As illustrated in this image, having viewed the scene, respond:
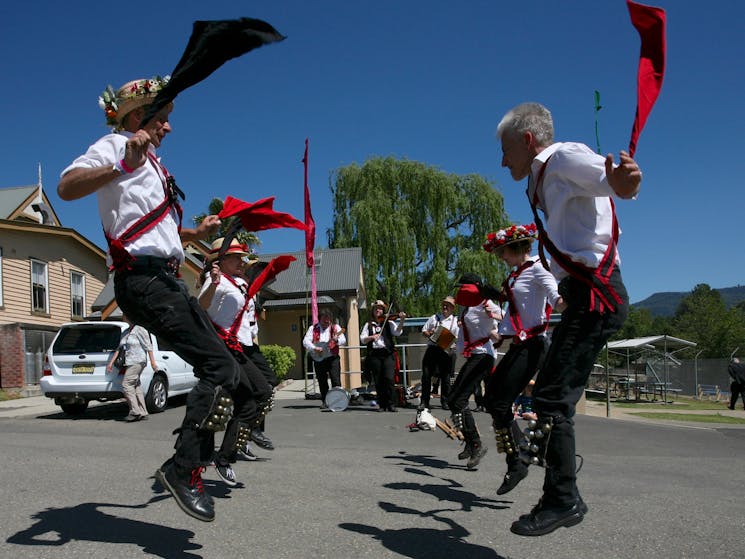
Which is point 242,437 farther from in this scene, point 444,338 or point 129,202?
point 444,338

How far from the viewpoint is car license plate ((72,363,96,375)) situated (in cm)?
1098

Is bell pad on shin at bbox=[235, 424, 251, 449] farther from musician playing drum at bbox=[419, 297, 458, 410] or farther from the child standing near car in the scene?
the child standing near car

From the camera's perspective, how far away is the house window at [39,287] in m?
22.6

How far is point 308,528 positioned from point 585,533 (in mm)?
1546

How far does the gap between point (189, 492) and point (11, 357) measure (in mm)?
20028

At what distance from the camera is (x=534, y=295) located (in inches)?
203

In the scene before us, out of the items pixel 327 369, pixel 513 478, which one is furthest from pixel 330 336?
pixel 513 478

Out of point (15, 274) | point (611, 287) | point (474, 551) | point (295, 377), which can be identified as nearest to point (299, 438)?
point (474, 551)

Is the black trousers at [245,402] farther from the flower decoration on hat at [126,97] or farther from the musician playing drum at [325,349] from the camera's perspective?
the musician playing drum at [325,349]

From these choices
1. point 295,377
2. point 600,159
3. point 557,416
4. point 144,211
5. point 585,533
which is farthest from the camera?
point 295,377

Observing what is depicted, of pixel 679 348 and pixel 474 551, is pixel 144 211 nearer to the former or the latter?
pixel 474 551

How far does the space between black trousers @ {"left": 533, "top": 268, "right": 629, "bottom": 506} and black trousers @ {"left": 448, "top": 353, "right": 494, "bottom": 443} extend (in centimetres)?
300

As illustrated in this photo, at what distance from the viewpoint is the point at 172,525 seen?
3.54m

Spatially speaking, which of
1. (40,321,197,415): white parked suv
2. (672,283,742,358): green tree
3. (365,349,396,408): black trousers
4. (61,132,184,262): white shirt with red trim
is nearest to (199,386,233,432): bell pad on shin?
(61,132,184,262): white shirt with red trim
